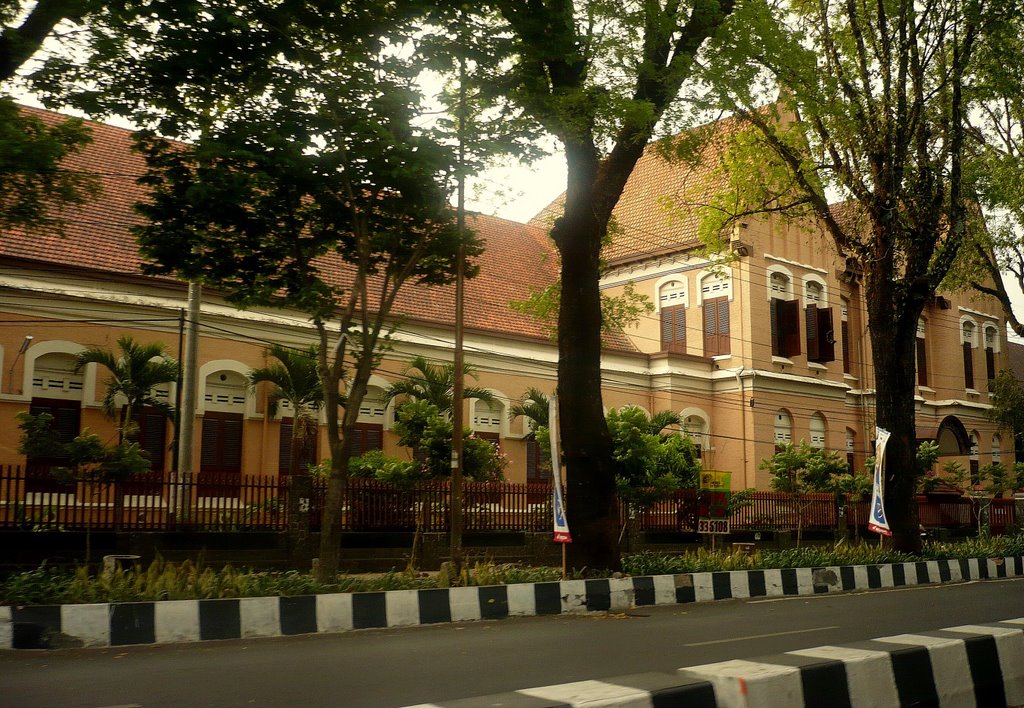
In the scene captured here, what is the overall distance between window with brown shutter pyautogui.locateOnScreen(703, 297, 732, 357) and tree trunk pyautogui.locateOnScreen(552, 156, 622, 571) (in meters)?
20.0

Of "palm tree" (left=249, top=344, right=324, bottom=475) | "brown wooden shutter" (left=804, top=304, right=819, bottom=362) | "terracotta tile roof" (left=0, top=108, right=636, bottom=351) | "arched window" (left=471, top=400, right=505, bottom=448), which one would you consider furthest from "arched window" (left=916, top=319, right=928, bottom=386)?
"palm tree" (left=249, top=344, right=324, bottom=475)

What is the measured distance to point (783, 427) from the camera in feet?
113

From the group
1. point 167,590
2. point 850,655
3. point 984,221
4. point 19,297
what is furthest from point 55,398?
point 984,221

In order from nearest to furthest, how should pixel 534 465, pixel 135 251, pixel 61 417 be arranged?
pixel 61 417, pixel 135 251, pixel 534 465

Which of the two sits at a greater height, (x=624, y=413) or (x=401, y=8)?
(x=401, y=8)

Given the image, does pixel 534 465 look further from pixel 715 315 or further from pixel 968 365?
pixel 968 365

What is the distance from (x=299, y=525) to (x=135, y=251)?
29.3ft

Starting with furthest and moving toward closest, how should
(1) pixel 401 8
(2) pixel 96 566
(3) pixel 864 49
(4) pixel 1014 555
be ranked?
(4) pixel 1014 555 → (3) pixel 864 49 → (2) pixel 96 566 → (1) pixel 401 8

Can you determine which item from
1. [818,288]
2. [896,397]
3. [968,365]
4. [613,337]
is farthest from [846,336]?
[896,397]

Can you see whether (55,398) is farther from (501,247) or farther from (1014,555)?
(1014,555)

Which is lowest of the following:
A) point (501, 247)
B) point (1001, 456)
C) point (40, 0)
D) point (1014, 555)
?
point (1014, 555)

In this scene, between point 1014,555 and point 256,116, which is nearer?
point 256,116

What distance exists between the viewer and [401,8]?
11039 millimetres

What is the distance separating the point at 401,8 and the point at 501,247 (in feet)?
74.3
